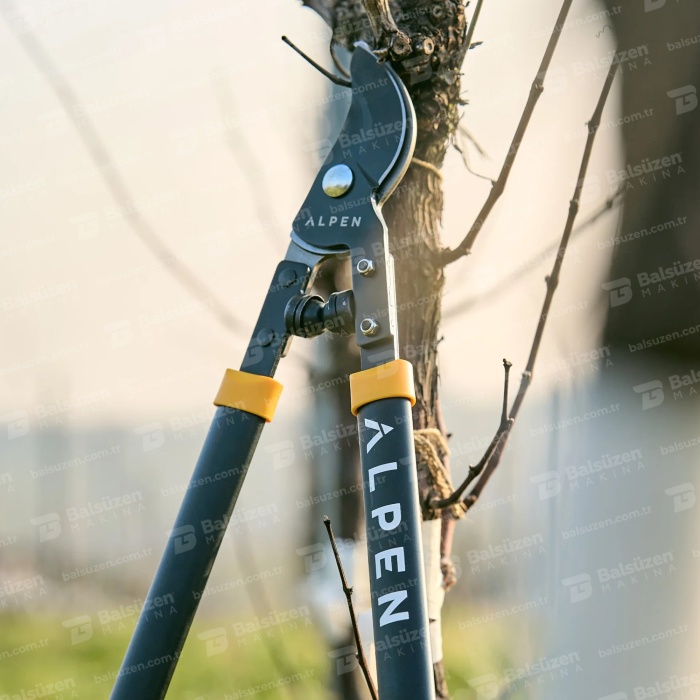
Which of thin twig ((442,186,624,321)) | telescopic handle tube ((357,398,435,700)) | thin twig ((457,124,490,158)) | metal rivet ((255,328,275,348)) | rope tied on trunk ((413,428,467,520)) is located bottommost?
telescopic handle tube ((357,398,435,700))

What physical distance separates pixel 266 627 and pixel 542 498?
0.49 m

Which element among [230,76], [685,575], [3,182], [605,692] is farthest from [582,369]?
[3,182]

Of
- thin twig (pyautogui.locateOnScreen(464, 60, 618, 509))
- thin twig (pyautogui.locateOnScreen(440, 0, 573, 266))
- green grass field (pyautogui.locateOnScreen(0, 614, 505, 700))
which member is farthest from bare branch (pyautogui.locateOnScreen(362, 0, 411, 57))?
green grass field (pyautogui.locateOnScreen(0, 614, 505, 700))

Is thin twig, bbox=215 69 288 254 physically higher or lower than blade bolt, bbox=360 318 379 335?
higher

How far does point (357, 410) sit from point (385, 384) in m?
0.04

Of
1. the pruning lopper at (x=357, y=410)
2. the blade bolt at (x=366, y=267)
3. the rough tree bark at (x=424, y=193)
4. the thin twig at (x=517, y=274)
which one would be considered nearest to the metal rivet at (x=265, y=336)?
the pruning lopper at (x=357, y=410)

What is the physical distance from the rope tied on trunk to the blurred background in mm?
150

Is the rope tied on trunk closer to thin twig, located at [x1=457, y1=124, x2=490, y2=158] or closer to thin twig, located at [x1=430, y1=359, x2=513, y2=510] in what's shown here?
thin twig, located at [x1=430, y1=359, x2=513, y2=510]

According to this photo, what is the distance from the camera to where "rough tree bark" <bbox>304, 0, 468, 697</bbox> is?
1063 mm

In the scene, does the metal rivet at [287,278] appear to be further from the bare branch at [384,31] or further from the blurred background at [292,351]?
the blurred background at [292,351]

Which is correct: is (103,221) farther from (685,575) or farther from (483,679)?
(685,575)

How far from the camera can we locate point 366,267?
2.67 feet

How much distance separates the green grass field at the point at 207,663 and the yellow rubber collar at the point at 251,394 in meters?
0.54

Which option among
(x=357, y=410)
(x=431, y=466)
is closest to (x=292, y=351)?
(x=431, y=466)
